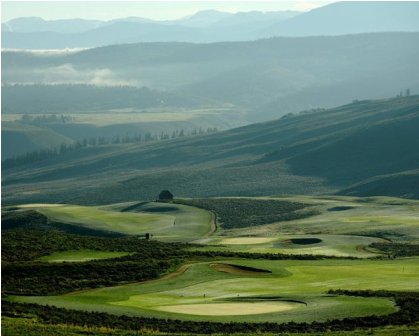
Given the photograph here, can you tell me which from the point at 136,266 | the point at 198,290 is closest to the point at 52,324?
the point at 198,290

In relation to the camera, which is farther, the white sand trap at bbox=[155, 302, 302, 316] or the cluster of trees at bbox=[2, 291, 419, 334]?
the white sand trap at bbox=[155, 302, 302, 316]

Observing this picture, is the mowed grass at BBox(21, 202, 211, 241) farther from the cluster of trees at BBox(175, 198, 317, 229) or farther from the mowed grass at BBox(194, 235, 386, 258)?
the mowed grass at BBox(194, 235, 386, 258)

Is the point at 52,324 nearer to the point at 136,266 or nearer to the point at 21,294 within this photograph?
the point at 21,294

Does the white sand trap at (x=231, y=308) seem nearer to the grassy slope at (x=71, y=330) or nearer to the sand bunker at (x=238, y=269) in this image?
the grassy slope at (x=71, y=330)

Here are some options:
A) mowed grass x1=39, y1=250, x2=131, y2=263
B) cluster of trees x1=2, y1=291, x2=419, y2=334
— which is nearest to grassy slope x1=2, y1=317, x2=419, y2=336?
cluster of trees x1=2, y1=291, x2=419, y2=334

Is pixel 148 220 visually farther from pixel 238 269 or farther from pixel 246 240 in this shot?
pixel 238 269

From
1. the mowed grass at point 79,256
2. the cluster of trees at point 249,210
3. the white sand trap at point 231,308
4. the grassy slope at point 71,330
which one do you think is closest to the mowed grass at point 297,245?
the mowed grass at point 79,256
